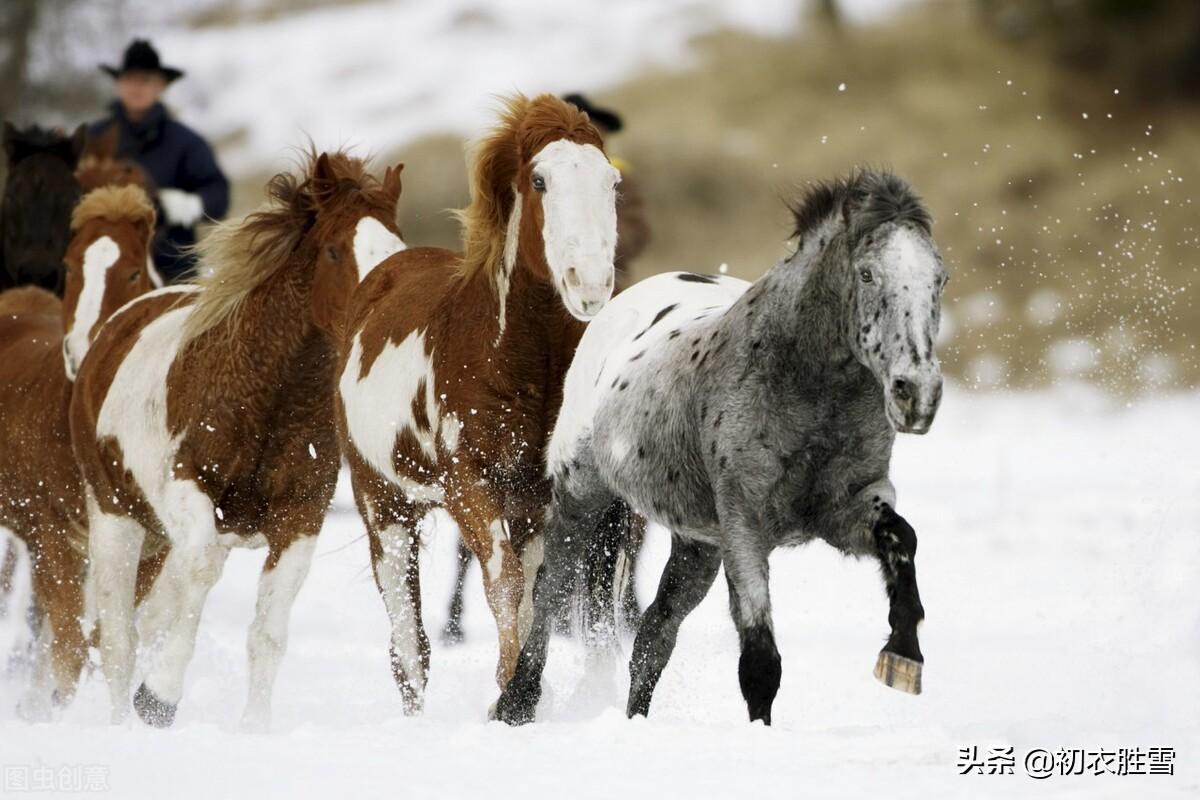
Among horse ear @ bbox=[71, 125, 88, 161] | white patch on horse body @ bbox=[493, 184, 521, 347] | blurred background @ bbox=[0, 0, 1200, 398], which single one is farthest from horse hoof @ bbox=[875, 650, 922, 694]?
blurred background @ bbox=[0, 0, 1200, 398]

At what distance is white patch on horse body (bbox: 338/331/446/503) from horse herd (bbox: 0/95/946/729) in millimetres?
15

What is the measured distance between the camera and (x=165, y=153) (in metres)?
10.1

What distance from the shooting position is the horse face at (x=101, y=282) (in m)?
7.77

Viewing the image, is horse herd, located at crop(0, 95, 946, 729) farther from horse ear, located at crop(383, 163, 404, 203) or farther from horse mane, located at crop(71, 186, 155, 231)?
horse mane, located at crop(71, 186, 155, 231)

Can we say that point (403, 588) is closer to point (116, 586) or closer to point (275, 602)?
point (275, 602)

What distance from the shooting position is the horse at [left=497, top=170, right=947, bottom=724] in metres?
4.78

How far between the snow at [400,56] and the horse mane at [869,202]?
2291 cm

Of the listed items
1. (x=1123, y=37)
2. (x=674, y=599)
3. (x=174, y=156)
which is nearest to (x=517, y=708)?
(x=674, y=599)

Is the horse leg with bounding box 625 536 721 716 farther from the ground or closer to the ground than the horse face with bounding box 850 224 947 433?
closer to the ground

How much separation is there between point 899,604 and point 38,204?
5.65 m

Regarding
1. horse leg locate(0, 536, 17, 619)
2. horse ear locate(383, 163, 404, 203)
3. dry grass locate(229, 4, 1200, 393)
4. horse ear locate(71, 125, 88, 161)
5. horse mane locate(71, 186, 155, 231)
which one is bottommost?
horse leg locate(0, 536, 17, 619)

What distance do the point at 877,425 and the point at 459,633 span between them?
14.1 feet

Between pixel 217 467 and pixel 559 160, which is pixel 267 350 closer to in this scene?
pixel 217 467

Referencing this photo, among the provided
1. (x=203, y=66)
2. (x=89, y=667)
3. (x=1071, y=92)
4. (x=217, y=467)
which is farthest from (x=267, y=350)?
(x=203, y=66)
